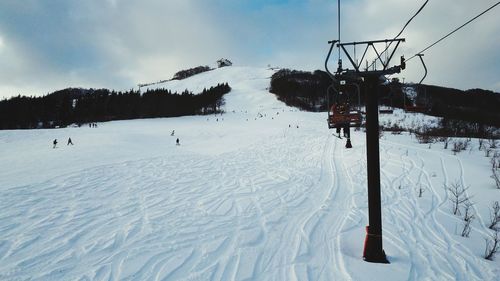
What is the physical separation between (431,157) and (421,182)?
13.4 feet

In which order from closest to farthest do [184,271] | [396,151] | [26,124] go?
[184,271], [396,151], [26,124]

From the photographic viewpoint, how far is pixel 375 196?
523 centimetres

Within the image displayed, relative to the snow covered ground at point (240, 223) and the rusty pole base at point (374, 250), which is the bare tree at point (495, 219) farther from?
the rusty pole base at point (374, 250)

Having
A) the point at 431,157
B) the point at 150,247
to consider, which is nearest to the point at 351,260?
the point at 150,247

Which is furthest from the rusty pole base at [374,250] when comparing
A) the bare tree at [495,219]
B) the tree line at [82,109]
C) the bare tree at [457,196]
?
the tree line at [82,109]

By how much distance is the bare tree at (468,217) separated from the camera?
6.15m

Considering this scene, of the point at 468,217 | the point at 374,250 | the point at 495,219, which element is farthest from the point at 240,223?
the point at 495,219

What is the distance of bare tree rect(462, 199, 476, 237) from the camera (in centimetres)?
615

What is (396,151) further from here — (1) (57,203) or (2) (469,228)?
(1) (57,203)

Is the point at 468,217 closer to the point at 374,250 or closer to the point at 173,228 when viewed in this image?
the point at 374,250

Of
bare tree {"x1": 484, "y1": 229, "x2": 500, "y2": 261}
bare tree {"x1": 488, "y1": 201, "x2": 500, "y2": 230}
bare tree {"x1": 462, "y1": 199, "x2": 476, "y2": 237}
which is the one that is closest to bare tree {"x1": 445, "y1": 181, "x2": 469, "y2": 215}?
bare tree {"x1": 462, "y1": 199, "x2": 476, "y2": 237}

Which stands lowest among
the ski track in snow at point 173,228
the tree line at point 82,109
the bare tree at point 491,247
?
the bare tree at point 491,247

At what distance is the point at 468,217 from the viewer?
692 centimetres

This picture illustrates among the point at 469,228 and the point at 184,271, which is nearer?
the point at 184,271
